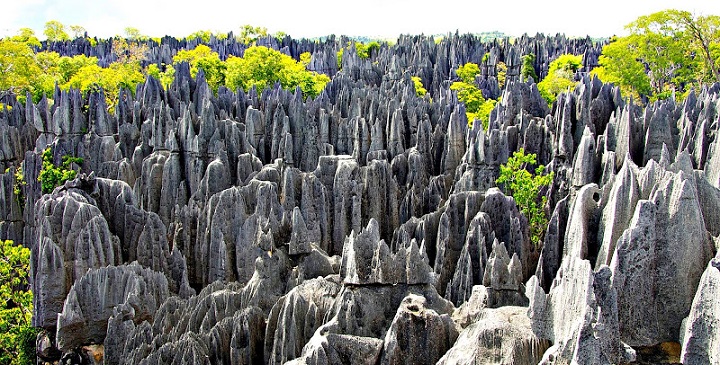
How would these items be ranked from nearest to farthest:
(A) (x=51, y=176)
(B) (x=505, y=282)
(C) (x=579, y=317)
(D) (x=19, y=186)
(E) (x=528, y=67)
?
(C) (x=579, y=317) → (B) (x=505, y=282) → (A) (x=51, y=176) → (D) (x=19, y=186) → (E) (x=528, y=67)

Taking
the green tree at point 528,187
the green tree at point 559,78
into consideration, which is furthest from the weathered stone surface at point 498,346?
the green tree at point 559,78

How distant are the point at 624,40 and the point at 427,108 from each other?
71.8ft

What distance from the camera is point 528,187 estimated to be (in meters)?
22.4

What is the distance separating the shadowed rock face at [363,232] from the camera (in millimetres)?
11070

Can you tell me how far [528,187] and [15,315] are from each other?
1741 centimetres

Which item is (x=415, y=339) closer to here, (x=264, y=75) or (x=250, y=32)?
(x=264, y=75)

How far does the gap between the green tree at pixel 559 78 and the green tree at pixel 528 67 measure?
6.91 ft

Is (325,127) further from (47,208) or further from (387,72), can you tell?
(387,72)

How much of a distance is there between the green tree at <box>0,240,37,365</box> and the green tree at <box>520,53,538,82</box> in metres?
53.4

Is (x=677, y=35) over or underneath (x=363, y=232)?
over

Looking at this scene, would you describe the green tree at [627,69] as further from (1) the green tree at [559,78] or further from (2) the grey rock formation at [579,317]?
(2) the grey rock formation at [579,317]

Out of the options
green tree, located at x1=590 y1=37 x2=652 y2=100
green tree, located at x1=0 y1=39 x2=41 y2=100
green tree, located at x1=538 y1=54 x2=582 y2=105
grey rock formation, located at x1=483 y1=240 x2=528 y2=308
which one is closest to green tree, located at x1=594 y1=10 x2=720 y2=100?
green tree, located at x1=590 y1=37 x2=652 y2=100

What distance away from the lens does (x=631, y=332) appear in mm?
11211

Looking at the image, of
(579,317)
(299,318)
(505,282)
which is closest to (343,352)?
(299,318)
